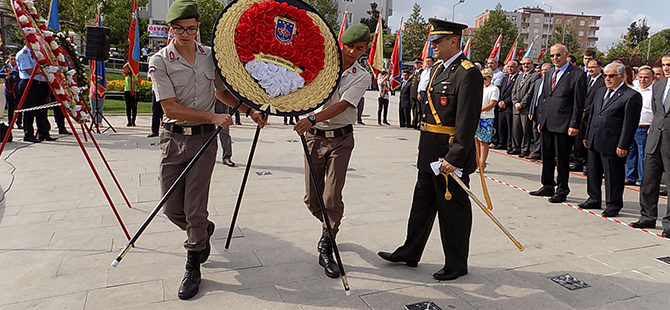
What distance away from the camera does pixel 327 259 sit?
379 cm

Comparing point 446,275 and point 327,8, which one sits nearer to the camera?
point 446,275

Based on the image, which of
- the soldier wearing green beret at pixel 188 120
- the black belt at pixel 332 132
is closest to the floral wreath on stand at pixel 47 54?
the soldier wearing green beret at pixel 188 120

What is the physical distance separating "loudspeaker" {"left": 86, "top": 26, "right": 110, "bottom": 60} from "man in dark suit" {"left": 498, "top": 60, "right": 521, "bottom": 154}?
906 cm

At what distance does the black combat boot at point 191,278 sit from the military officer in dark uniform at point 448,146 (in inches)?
64.0

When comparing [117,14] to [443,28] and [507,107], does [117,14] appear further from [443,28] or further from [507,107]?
[443,28]

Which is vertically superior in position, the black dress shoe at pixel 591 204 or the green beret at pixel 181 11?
the green beret at pixel 181 11

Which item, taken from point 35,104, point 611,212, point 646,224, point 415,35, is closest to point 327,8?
point 415,35

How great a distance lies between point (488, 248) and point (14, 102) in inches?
426

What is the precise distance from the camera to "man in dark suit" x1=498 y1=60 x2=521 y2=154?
10.4m

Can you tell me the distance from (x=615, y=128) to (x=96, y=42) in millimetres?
10379

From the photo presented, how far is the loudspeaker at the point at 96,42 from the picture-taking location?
10.7 metres

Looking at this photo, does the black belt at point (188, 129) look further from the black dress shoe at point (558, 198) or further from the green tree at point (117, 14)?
the green tree at point (117, 14)

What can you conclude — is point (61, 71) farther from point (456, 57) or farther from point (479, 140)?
point (479, 140)

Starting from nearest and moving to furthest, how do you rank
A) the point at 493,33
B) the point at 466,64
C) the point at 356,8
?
the point at 466,64 < the point at 493,33 < the point at 356,8
